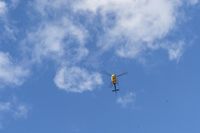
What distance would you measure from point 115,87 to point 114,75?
6.42 metres

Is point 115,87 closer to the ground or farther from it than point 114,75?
closer to the ground

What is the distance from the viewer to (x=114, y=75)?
9506cm

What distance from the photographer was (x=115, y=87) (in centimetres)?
9269
